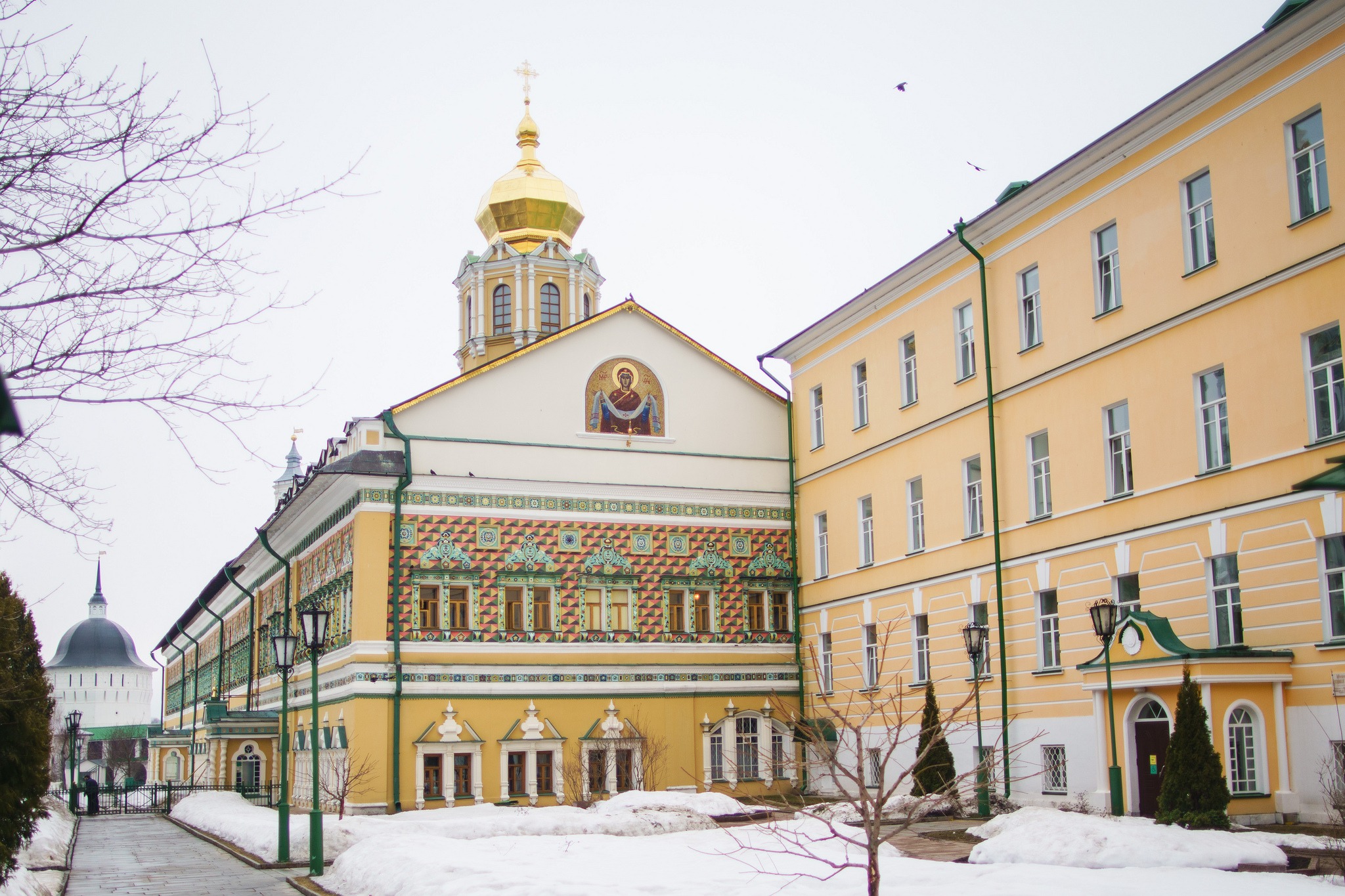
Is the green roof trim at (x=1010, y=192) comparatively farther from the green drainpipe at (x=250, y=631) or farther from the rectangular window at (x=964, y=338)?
the green drainpipe at (x=250, y=631)

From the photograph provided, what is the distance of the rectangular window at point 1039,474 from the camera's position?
2466 centimetres

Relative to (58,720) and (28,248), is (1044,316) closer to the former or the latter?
(28,248)

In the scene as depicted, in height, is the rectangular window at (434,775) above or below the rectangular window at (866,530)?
below

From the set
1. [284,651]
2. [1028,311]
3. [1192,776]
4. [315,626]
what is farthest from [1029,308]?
[284,651]

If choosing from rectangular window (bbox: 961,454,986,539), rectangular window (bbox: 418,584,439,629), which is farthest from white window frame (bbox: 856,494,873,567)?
rectangular window (bbox: 418,584,439,629)

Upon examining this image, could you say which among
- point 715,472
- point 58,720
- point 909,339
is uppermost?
point 909,339

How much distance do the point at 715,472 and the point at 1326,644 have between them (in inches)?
685

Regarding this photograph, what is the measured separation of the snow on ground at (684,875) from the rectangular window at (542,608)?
45.9 feet

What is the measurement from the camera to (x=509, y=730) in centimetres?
3073

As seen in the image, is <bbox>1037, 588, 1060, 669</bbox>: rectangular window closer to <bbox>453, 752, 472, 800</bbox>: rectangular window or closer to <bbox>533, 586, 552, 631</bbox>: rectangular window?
<bbox>533, 586, 552, 631</bbox>: rectangular window

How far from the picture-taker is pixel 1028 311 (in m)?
25.5

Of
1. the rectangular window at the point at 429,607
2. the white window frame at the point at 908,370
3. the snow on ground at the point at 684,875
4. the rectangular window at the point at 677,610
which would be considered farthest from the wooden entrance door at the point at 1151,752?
the rectangular window at the point at 429,607

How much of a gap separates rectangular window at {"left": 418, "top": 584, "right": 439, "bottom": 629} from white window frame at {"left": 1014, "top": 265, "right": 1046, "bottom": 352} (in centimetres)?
1381

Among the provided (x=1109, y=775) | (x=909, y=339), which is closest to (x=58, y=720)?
(x=909, y=339)
